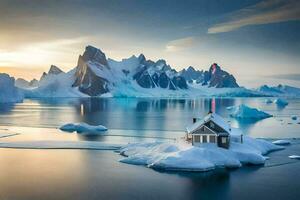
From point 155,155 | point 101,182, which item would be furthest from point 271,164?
point 101,182

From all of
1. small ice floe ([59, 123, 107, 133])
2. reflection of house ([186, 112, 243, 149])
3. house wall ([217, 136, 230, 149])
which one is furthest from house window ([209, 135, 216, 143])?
small ice floe ([59, 123, 107, 133])

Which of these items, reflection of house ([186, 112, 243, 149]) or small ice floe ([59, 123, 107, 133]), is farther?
small ice floe ([59, 123, 107, 133])

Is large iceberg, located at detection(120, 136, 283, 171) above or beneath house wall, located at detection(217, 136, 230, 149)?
beneath

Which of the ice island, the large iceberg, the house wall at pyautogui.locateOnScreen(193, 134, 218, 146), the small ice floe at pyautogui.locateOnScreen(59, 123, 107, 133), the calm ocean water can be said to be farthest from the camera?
the small ice floe at pyautogui.locateOnScreen(59, 123, 107, 133)

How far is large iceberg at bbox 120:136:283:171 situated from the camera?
40938mm

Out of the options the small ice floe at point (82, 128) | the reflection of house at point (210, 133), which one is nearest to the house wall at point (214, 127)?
the reflection of house at point (210, 133)

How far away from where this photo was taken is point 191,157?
42.0m

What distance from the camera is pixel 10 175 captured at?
1515 inches

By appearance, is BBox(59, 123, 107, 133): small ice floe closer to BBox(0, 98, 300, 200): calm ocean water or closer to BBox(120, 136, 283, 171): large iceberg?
BBox(0, 98, 300, 200): calm ocean water

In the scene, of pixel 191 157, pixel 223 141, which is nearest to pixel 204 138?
pixel 223 141

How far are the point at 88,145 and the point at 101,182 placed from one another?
70.6 ft

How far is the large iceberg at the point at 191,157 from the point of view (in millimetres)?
40938

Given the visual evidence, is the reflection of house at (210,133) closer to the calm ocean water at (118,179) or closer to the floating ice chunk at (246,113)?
the calm ocean water at (118,179)

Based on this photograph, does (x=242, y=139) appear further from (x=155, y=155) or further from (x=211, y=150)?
(x=155, y=155)
